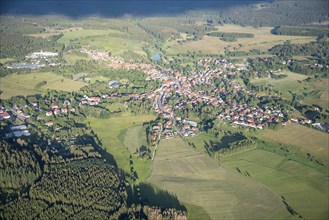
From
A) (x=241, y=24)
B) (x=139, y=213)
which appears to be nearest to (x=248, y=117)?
(x=139, y=213)

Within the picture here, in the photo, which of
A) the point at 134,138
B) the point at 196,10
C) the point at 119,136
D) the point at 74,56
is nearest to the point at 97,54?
the point at 74,56

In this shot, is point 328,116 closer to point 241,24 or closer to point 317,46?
point 317,46

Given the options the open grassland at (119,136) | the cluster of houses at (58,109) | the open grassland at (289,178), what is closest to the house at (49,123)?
the cluster of houses at (58,109)

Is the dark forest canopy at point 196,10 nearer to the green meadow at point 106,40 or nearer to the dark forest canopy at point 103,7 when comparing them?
the dark forest canopy at point 103,7

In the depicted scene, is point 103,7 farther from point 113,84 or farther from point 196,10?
point 113,84

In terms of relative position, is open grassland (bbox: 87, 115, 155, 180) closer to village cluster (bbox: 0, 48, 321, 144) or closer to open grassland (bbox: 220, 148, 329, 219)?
village cluster (bbox: 0, 48, 321, 144)

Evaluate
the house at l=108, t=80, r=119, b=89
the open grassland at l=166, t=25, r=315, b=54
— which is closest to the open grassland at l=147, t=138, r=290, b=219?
the house at l=108, t=80, r=119, b=89

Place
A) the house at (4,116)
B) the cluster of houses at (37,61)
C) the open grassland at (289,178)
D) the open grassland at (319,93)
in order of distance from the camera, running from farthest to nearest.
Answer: the cluster of houses at (37,61)
the open grassland at (319,93)
the house at (4,116)
the open grassland at (289,178)
